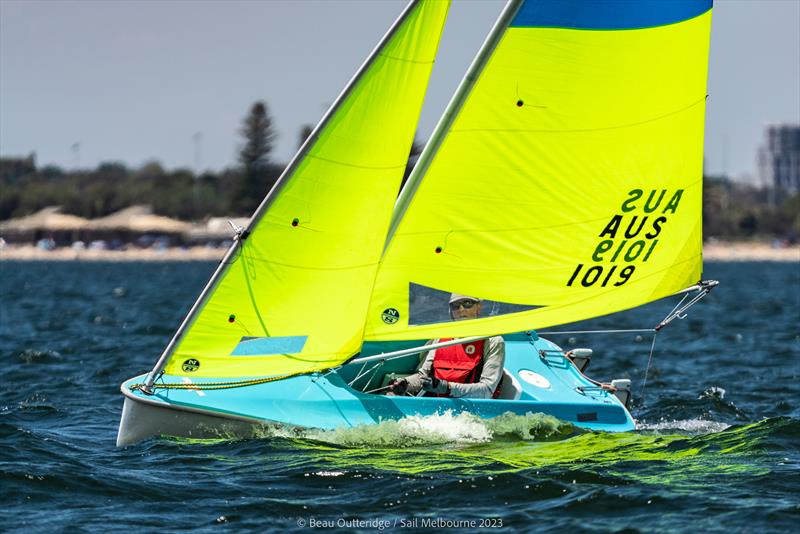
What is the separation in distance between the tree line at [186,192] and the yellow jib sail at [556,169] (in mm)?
47694

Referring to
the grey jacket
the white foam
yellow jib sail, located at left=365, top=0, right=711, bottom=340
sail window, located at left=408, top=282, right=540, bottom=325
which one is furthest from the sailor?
the white foam

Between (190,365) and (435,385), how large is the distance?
7.83 ft

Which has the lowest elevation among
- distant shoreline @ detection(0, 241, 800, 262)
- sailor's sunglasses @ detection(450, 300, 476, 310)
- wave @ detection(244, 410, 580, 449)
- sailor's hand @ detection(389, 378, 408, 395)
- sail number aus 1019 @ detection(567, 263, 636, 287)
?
distant shoreline @ detection(0, 241, 800, 262)

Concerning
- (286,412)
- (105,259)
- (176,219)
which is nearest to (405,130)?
(286,412)

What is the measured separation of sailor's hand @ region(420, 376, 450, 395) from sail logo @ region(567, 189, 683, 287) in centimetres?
154

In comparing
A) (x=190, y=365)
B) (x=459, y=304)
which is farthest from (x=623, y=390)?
(x=190, y=365)

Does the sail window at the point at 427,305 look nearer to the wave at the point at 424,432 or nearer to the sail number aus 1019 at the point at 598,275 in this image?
the wave at the point at 424,432

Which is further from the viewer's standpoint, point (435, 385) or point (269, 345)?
point (435, 385)

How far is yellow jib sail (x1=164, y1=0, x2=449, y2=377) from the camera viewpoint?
11766mm

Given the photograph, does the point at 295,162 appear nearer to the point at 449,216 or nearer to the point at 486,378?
the point at 449,216

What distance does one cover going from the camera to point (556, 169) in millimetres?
12188

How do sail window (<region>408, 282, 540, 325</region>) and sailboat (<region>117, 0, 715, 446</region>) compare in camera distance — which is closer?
sailboat (<region>117, 0, 715, 446</region>)

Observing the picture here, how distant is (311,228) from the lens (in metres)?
11.9

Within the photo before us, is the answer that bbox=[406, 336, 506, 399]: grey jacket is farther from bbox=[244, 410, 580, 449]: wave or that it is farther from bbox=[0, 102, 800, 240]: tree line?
bbox=[0, 102, 800, 240]: tree line
